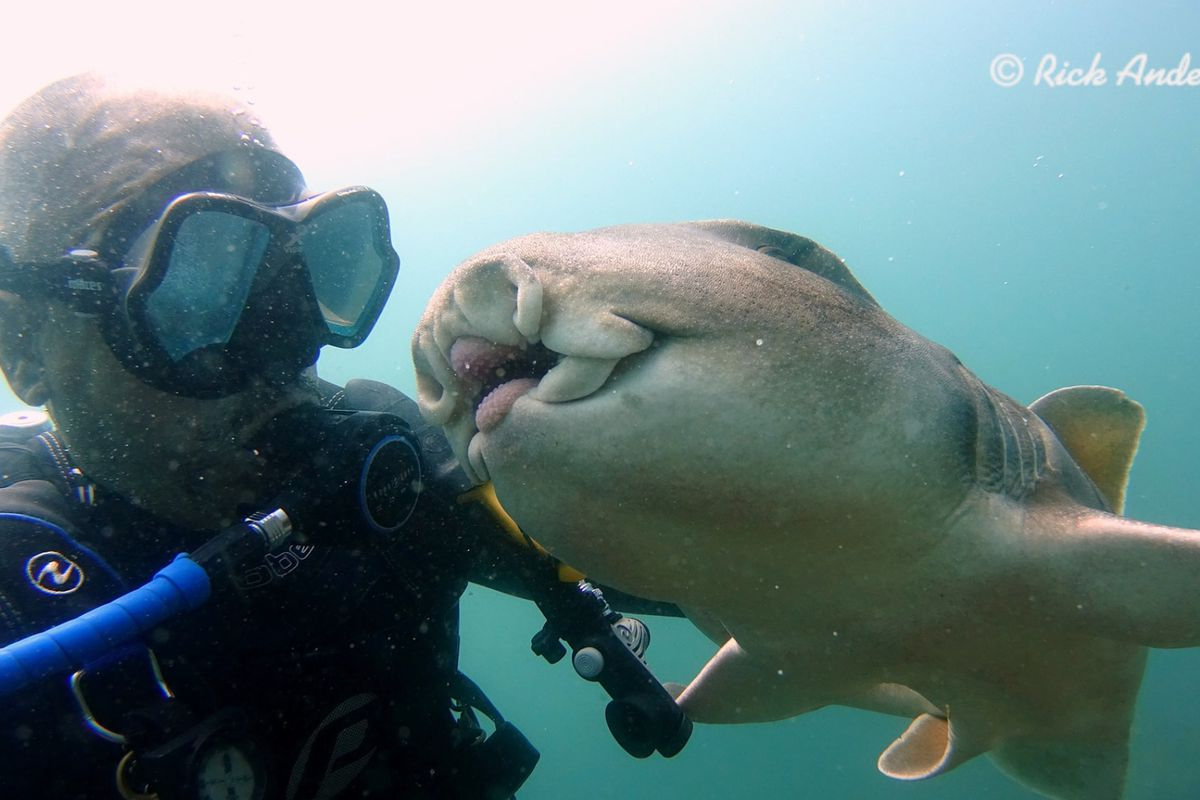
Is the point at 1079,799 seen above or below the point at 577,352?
below

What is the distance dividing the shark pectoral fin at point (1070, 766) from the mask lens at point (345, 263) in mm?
3678

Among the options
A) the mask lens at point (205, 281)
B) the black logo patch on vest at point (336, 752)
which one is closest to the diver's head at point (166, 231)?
the mask lens at point (205, 281)

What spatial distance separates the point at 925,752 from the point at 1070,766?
602 mm

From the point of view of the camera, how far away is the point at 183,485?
291 centimetres

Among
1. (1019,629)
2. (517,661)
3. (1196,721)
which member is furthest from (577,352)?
(517,661)

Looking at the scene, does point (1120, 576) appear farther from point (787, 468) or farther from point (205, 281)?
point (205, 281)

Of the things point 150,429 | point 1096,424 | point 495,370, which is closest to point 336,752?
point 150,429

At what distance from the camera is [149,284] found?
104 inches

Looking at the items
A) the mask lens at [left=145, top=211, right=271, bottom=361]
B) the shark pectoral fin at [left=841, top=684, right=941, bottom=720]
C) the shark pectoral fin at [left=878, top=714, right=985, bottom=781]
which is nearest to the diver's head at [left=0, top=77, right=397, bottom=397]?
the mask lens at [left=145, top=211, right=271, bottom=361]

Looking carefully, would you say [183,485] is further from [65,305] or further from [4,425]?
[4,425]

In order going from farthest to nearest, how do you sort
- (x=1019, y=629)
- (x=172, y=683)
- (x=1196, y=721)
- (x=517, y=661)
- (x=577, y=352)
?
(x=517, y=661) < (x=1196, y=721) < (x=172, y=683) < (x=1019, y=629) < (x=577, y=352)

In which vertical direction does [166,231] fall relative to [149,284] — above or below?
above

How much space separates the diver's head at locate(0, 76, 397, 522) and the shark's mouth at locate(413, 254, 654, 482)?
59.9 inches

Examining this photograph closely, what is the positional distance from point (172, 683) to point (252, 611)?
36 centimetres
